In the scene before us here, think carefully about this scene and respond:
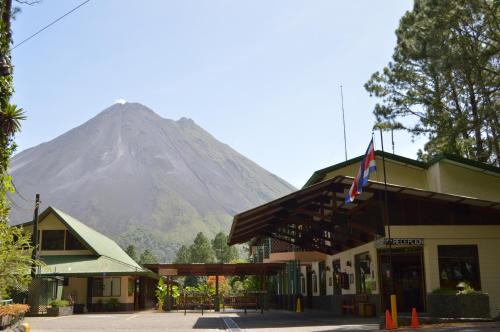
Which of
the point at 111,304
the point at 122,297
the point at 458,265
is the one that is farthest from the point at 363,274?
the point at 122,297

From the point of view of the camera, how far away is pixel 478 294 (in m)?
19.1

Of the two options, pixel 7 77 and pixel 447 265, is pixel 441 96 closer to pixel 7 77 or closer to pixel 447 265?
pixel 447 265

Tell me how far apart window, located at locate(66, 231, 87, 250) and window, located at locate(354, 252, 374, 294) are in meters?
22.9

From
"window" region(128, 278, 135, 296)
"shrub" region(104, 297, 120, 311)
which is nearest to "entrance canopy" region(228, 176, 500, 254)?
"shrub" region(104, 297, 120, 311)

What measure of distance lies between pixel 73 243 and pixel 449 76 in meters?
27.7

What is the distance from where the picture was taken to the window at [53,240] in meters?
41.9

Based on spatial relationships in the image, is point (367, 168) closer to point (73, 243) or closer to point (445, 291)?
point (445, 291)

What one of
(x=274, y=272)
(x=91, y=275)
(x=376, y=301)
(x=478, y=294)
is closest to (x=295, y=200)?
(x=376, y=301)

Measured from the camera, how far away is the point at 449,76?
3169 cm

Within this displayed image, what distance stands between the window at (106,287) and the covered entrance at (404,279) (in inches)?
950

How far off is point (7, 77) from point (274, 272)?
34.8 metres

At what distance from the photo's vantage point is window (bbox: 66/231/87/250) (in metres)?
41.9

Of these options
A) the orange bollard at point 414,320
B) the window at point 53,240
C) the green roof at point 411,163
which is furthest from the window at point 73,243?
the orange bollard at point 414,320

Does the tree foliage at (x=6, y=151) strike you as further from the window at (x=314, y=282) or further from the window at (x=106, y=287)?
the window at (x=106, y=287)
